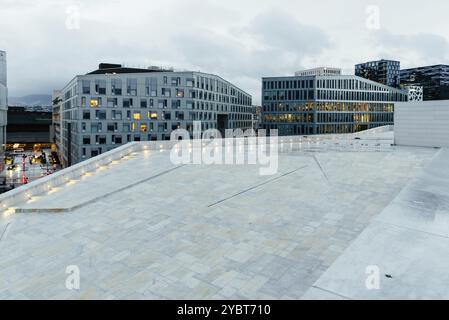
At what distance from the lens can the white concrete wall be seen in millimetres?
31203

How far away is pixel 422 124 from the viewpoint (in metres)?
33.1

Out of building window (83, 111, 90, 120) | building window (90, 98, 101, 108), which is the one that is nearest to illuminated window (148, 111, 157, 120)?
building window (90, 98, 101, 108)

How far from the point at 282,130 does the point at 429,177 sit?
9497 cm

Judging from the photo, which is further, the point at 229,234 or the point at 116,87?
the point at 116,87

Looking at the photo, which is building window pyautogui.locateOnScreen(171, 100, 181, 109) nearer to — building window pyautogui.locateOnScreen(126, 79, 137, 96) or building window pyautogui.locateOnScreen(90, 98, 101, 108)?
building window pyautogui.locateOnScreen(126, 79, 137, 96)

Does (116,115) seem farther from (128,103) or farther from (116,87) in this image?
(116,87)

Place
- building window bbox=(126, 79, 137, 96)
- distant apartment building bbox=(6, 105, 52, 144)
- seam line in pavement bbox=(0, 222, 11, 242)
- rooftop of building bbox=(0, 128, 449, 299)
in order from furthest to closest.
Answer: distant apartment building bbox=(6, 105, 52, 144)
building window bbox=(126, 79, 137, 96)
seam line in pavement bbox=(0, 222, 11, 242)
rooftop of building bbox=(0, 128, 449, 299)

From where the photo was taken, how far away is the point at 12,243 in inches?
487

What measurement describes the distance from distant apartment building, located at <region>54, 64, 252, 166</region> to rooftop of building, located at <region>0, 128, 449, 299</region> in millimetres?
55786

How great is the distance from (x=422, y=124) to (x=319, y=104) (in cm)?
7349

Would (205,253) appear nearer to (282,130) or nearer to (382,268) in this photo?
(382,268)

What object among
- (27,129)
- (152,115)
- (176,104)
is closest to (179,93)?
(176,104)
